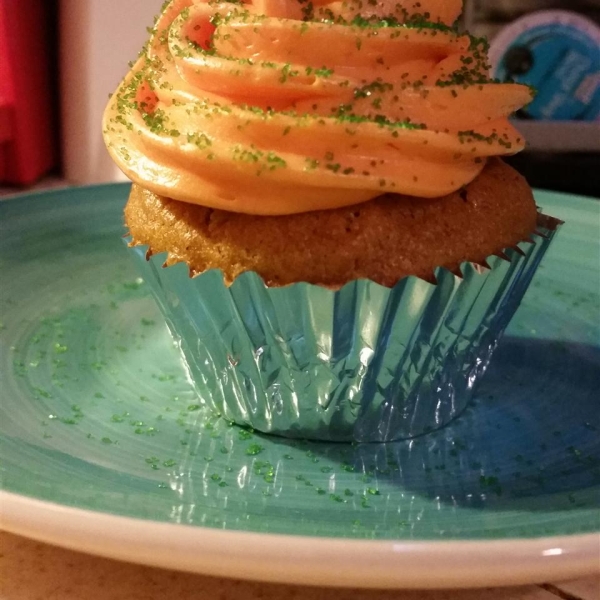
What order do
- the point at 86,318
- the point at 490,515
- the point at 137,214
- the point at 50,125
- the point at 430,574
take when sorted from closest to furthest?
1. the point at 430,574
2. the point at 490,515
3. the point at 137,214
4. the point at 86,318
5. the point at 50,125

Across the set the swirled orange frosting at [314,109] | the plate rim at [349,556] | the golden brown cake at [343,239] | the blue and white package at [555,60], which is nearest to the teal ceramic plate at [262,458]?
the plate rim at [349,556]

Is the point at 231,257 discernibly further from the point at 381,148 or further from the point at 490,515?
the point at 490,515

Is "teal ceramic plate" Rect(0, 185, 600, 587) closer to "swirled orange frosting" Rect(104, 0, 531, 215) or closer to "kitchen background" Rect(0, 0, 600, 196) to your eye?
"swirled orange frosting" Rect(104, 0, 531, 215)

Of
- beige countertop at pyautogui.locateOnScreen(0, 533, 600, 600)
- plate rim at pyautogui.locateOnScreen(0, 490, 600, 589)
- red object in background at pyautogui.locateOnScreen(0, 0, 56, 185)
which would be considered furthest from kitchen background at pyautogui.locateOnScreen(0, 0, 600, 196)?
plate rim at pyautogui.locateOnScreen(0, 490, 600, 589)

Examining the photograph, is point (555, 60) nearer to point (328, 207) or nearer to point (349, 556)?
point (328, 207)

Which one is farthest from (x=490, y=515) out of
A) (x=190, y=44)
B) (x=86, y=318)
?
(x=86, y=318)

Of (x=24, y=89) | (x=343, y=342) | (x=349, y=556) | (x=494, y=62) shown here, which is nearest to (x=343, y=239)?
(x=343, y=342)

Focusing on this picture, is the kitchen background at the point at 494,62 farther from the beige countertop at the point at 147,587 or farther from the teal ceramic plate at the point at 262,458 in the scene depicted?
the beige countertop at the point at 147,587
